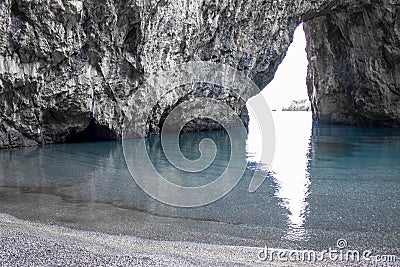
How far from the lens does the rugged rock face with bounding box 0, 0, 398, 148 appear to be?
15.4 metres

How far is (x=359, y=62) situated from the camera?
3000cm

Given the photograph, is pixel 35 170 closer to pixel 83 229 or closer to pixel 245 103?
pixel 83 229

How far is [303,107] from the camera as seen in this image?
343ft

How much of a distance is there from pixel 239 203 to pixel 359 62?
26297 millimetres

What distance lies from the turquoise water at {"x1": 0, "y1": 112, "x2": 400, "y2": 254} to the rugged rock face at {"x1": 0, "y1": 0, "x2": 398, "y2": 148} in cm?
454

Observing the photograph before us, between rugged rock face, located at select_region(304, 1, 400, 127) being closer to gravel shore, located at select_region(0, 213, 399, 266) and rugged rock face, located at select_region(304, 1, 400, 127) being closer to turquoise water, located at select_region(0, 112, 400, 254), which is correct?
turquoise water, located at select_region(0, 112, 400, 254)

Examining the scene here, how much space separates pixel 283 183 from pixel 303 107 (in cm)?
9881

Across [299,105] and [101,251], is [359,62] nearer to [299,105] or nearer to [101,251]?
[101,251]

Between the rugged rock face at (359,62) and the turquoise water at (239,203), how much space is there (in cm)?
1678

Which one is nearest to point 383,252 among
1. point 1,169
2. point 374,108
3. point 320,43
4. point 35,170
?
point 35,170

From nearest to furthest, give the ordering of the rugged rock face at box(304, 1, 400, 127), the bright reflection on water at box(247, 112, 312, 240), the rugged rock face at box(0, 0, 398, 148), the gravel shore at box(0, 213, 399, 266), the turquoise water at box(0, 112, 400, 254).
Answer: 1. the gravel shore at box(0, 213, 399, 266)
2. the turquoise water at box(0, 112, 400, 254)
3. the bright reflection on water at box(247, 112, 312, 240)
4. the rugged rock face at box(0, 0, 398, 148)
5. the rugged rock face at box(304, 1, 400, 127)

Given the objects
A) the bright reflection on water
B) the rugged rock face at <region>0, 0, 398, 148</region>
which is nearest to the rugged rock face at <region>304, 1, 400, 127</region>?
the rugged rock face at <region>0, 0, 398, 148</region>

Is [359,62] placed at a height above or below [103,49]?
above

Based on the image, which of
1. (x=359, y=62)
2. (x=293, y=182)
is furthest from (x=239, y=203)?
(x=359, y=62)
